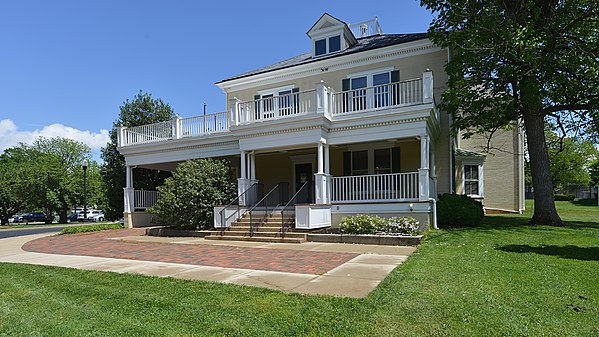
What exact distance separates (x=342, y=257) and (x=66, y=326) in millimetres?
5503

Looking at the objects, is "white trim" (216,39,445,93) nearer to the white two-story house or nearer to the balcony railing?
the white two-story house

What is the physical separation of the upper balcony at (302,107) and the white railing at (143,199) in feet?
8.91

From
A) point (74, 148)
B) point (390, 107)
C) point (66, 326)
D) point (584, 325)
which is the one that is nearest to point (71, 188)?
point (74, 148)

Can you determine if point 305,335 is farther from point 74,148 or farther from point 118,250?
point 74,148

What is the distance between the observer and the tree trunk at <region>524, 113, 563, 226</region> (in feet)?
44.5

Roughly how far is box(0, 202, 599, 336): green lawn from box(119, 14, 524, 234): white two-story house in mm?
6220

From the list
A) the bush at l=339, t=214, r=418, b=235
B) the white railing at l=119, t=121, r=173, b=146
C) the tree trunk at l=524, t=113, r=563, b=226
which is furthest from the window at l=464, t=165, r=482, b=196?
the white railing at l=119, t=121, r=173, b=146

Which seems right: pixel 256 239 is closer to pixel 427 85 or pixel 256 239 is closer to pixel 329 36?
pixel 427 85

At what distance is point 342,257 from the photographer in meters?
8.31

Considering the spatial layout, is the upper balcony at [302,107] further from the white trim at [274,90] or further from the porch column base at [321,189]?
the porch column base at [321,189]

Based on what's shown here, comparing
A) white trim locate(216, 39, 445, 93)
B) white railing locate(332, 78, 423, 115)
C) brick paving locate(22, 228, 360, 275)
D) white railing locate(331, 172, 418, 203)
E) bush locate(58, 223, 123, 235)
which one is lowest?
bush locate(58, 223, 123, 235)

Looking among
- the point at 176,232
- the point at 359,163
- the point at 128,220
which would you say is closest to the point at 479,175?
the point at 359,163

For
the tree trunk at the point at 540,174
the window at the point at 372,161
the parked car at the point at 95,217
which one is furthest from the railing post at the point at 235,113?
the parked car at the point at 95,217

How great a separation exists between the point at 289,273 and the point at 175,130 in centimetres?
1269
